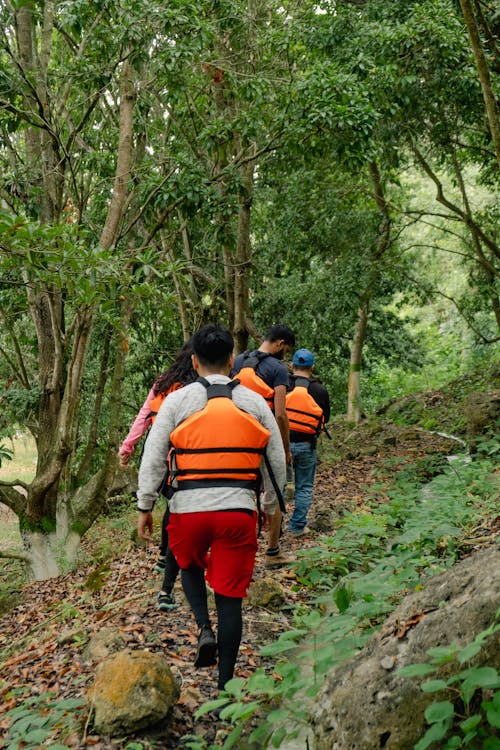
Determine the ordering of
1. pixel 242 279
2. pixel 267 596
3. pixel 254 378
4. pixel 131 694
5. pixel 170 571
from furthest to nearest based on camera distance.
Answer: pixel 242 279, pixel 254 378, pixel 267 596, pixel 170 571, pixel 131 694

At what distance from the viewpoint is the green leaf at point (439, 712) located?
2393 mm

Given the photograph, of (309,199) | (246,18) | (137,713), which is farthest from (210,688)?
(309,199)

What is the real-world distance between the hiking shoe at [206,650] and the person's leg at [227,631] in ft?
0.36

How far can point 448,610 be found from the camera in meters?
3.02

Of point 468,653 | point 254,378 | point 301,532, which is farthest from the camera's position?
point 301,532

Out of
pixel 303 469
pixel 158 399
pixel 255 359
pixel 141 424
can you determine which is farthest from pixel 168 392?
pixel 303 469

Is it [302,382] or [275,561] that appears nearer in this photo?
[275,561]

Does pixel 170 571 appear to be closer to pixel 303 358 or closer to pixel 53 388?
pixel 303 358

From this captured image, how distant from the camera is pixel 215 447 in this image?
3756 millimetres

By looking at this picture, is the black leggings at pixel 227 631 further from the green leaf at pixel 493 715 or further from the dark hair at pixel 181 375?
the dark hair at pixel 181 375

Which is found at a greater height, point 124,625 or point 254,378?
point 254,378

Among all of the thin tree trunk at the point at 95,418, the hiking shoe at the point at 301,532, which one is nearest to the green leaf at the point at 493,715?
the hiking shoe at the point at 301,532

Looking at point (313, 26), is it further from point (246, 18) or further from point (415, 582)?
point (415, 582)

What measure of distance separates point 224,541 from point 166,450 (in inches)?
23.8
